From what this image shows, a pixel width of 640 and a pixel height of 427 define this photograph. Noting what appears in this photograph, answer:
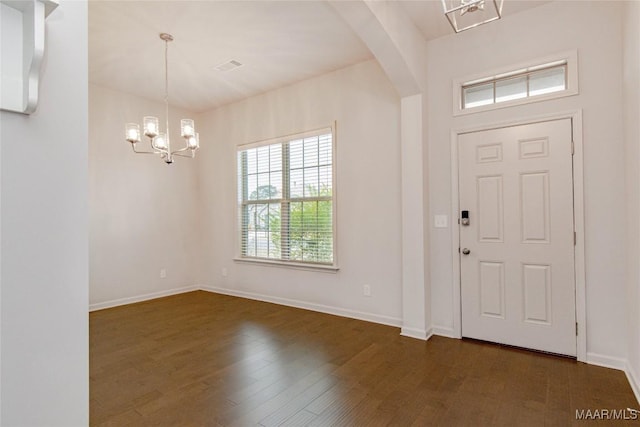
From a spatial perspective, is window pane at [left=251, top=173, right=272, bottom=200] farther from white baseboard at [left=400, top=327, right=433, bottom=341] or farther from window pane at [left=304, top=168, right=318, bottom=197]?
white baseboard at [left=400, top=327, right=433, bottom=341]

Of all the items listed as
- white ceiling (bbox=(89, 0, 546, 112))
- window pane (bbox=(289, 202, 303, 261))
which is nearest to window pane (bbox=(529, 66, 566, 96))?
white ceiling (bbox=(89, 0, 546, 112))

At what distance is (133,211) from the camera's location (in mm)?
4988

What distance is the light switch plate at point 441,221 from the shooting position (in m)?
3.47

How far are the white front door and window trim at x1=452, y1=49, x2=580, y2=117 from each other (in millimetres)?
230

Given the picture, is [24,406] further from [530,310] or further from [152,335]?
[530,310]

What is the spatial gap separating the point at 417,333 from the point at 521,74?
8.74 feet

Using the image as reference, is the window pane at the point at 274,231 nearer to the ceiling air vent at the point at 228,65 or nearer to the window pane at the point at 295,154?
the window pane at the point at 295,154

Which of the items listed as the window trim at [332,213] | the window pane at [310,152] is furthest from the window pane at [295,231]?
the window pane at [310,152]

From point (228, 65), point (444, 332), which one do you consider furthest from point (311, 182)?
point (444, 332)

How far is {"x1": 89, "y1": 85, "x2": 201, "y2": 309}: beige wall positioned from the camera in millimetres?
4590

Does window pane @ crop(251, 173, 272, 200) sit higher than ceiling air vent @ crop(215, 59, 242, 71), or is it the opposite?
ceiling air vent @ crop(215, 59, 242, 71)

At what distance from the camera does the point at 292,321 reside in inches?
156

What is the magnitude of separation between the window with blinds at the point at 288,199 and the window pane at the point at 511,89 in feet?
6.26

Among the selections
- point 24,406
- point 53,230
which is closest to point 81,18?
point 53,230
